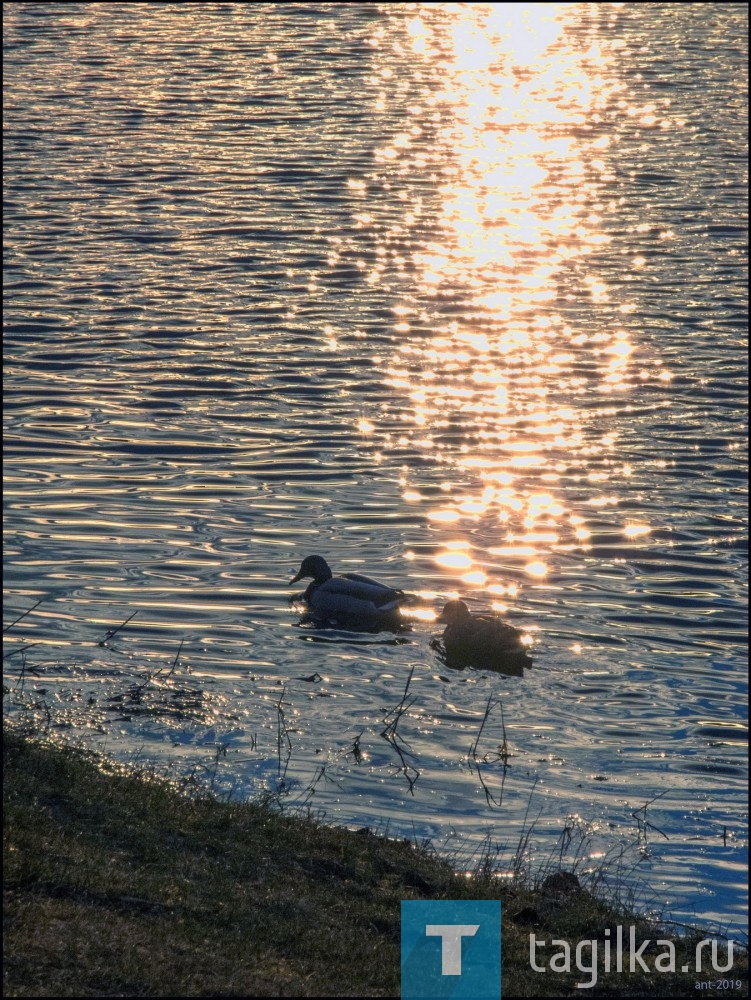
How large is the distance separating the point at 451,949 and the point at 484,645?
4849mm

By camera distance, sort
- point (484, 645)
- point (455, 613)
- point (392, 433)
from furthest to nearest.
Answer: point (392, 433) < point (455, 613) < point (484, 645)

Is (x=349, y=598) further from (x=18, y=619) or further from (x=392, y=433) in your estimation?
(x=392, y=433)

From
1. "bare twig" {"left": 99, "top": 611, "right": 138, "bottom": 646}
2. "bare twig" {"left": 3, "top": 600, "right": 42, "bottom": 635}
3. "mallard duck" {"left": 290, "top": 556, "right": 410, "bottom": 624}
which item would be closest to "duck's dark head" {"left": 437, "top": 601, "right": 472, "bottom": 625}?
"mallard duck" {"left": 290, "top": 556, "right": 410, "bottom": 624}

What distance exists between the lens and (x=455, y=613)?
12555 millimetres

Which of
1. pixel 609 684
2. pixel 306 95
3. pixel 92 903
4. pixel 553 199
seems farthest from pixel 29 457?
pixel 306 95

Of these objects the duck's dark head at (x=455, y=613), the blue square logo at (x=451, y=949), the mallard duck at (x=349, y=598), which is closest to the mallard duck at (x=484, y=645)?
the duck's dark head at (x=455, y=613)

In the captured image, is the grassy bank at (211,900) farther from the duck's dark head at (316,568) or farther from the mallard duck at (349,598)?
the duck's dark head at (316,568)

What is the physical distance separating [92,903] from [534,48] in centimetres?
4021

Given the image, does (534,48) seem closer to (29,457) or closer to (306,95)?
(306,95)

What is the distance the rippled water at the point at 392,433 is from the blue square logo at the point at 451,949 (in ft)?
4.80

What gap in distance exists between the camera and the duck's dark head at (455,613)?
12391 millimetres

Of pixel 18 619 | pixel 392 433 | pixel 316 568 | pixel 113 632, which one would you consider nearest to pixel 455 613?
pixel 316 568

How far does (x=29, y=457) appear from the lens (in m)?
16.3

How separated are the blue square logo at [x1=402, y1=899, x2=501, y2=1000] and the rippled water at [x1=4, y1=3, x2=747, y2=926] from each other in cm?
146
